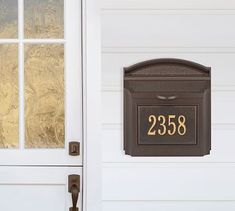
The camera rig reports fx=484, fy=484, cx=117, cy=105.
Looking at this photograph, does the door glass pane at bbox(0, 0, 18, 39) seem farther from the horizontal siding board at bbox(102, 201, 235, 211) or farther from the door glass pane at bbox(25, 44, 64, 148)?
the horizontal siding board at bbox(102, 201, 235, 211)

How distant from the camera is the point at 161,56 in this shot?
2477 millimetres

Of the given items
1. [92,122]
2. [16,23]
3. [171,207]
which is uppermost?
[16,23]

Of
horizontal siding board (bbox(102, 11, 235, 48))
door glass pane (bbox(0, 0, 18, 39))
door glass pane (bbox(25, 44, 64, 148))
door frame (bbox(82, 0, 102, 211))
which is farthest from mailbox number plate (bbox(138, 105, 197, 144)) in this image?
door glass pane (bbox(0, 0, 18, 39))

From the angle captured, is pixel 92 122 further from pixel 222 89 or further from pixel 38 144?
pixel 222 89

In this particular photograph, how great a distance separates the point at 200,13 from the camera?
2.48m

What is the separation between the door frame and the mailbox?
151mm

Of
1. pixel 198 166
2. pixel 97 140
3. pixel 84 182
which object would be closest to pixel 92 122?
pixel 97 140

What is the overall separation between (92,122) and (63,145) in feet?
0.70

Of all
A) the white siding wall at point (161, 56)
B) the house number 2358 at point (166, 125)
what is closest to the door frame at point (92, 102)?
the white siding wall at point (161, 56)

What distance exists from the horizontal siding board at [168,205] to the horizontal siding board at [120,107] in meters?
0.42

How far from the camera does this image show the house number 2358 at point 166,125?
2475 mm

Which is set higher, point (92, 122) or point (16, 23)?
point (16, 23)

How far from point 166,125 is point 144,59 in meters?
0.36

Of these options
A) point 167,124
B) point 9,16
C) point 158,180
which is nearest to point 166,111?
point 167,124
